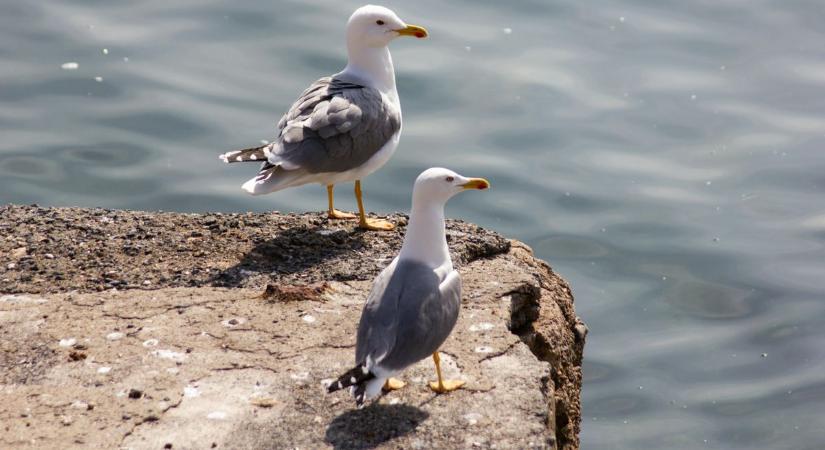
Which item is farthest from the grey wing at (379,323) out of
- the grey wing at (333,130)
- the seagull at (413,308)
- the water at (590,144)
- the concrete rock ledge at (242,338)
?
the water at (590,144)

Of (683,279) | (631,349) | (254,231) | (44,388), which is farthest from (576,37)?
(44,388)

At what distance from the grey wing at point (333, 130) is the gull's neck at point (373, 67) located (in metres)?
0.23

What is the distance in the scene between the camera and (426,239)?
16.2 ft

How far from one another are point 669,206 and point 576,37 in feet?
6.73

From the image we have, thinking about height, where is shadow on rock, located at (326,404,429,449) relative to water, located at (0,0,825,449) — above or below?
above

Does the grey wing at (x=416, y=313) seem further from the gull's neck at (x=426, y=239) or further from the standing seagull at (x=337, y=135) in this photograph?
the standing seagull at (x=337, y=135)

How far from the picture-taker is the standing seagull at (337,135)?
6.29 metres

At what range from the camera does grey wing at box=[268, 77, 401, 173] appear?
6.28 m

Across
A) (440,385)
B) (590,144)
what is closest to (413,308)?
(440,385)

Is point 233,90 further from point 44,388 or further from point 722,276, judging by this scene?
point 44,388

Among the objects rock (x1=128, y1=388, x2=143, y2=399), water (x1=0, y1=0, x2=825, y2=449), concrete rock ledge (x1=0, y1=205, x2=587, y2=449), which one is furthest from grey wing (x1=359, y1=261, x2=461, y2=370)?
water (x1=0, y1=0, x2=825, y2=449)

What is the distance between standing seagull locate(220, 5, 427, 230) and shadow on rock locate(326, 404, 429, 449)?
1886mm

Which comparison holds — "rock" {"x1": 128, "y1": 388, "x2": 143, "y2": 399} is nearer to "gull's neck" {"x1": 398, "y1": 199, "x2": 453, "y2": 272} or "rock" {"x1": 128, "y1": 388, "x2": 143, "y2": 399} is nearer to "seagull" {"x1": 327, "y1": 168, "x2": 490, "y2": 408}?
"seagull" {"x1": 327, "y1": 168, "x2": 490, "y2": 408}

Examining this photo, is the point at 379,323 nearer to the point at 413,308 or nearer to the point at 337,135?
the point at 413,308
